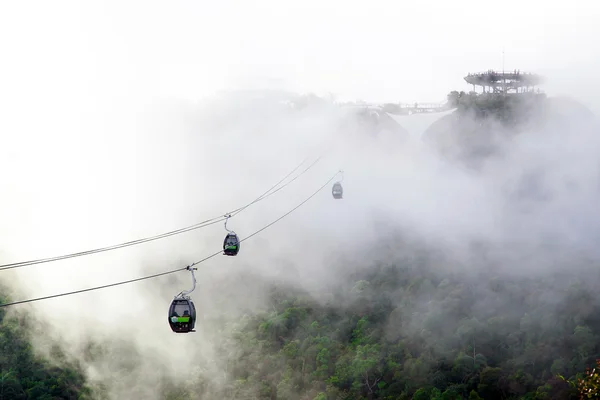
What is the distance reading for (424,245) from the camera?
Result: 70688mm

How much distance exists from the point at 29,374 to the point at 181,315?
4342 centimetres

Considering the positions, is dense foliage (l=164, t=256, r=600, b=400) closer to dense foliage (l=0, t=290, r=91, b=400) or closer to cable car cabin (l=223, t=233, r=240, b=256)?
dense foliage (l=0, t=290, r=91, b=400)

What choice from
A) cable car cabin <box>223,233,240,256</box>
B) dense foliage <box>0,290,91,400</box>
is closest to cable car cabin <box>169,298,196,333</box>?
cable car cabin <box>223,233,240,256</box>

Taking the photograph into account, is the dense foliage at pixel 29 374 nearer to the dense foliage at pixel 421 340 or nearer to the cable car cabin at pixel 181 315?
the dense foliage at pixel 421 340

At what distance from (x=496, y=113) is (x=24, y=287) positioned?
5361 centimetres

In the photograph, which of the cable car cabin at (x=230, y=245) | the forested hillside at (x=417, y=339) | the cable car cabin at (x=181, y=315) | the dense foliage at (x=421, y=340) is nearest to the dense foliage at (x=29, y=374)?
the forested hillside at (x=417, y=339)

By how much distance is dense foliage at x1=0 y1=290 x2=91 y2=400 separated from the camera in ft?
195

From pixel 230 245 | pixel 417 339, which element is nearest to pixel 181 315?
pixel 230 245

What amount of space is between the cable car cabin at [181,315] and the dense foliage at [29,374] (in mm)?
39169

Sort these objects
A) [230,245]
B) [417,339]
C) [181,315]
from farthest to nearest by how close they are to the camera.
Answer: [417,339] < [230,245] < [181,315]

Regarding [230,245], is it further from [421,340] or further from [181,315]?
[421,340]

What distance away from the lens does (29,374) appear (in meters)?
62.8

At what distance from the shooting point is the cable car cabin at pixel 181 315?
25562 mm

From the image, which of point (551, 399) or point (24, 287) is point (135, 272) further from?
point (551, 399)
